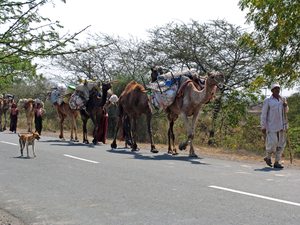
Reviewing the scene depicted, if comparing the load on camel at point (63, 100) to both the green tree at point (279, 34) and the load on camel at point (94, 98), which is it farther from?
the green tree at point (279, 34)

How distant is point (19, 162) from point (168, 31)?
473 inches

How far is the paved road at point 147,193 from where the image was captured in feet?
16.7

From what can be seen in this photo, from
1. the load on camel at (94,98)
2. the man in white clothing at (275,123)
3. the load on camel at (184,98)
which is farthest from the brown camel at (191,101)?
the load on camel at (94,98)

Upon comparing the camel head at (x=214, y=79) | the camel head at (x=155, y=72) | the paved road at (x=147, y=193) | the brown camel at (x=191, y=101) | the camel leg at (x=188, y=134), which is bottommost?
the paved road at (x=147, y=193)

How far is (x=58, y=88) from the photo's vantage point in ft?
66.1

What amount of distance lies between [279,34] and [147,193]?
934cm

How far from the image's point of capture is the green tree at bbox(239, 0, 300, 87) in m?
12.9

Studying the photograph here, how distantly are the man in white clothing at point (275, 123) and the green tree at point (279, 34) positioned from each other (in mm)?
4113

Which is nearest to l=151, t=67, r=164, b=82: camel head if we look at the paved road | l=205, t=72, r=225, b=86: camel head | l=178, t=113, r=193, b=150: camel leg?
l=178, t=113, r=193, b=150: camel leg

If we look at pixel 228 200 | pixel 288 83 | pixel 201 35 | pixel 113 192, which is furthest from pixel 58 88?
pixel 228 200

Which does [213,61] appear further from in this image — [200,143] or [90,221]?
[90,221]

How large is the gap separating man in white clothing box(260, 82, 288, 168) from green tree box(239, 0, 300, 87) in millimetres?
4113

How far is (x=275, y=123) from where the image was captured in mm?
9711

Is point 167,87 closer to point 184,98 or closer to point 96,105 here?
point 184,98
